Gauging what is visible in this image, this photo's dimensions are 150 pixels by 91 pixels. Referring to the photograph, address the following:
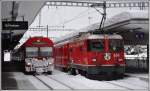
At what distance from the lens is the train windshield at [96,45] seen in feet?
66.3

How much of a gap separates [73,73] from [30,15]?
4011 mm

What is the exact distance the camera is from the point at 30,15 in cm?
2248

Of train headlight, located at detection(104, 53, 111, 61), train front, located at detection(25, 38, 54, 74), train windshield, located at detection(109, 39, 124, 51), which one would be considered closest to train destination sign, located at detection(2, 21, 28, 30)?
train headlight, located at detection(104, 53, 111, 61)

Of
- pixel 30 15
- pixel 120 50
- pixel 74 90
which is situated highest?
pixel 30 15

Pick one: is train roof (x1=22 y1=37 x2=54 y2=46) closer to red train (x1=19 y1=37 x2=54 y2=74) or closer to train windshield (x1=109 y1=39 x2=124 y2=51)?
red train (x1=19 y1=37 x2=54 y2=74)

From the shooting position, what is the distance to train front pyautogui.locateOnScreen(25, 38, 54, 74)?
24406 mm

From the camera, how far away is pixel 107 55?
20.2m

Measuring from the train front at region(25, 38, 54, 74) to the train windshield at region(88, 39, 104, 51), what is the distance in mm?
4962

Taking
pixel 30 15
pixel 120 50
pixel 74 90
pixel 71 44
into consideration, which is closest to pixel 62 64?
pixel 71 44

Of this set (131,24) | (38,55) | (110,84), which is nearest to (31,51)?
(38,55)

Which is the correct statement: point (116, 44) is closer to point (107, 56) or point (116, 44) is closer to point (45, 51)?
point (107, 56)

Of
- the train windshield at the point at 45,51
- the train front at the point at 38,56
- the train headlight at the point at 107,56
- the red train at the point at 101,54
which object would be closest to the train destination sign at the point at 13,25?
the red train at the point at 101,54

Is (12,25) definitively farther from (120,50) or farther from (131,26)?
(131,26)

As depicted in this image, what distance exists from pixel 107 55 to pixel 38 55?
18.3 feet
